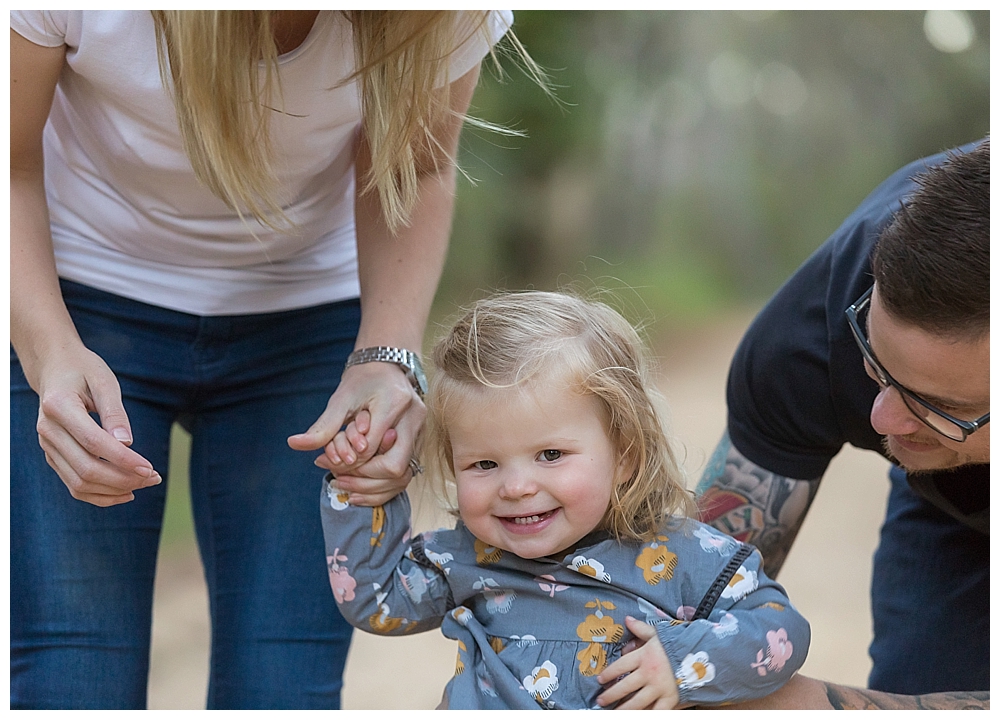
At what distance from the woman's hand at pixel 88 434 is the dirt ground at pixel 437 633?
2.10 ft

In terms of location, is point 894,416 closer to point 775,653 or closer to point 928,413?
point 928,413

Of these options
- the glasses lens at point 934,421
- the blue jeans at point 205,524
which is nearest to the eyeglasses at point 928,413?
the glasses lens at point 934,421

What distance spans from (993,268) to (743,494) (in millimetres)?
776

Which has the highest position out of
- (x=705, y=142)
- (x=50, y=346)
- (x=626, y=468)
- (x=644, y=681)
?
(x=705, y=142)

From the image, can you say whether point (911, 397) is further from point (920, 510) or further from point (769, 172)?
point (769, 172)

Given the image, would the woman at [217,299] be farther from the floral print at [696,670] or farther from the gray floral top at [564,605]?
the floral print at [696,670]

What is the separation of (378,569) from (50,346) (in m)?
0.54

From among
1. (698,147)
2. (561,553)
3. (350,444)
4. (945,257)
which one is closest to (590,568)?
(561,553)

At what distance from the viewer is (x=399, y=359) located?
4.81ft

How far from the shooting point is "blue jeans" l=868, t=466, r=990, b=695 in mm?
1972

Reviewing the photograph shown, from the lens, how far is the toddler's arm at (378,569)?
140cm

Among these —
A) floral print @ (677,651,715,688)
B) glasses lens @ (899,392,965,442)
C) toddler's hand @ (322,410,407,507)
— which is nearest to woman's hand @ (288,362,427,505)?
toddler's hand @ (322,410,407,507)

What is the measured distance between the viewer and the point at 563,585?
1377mm
